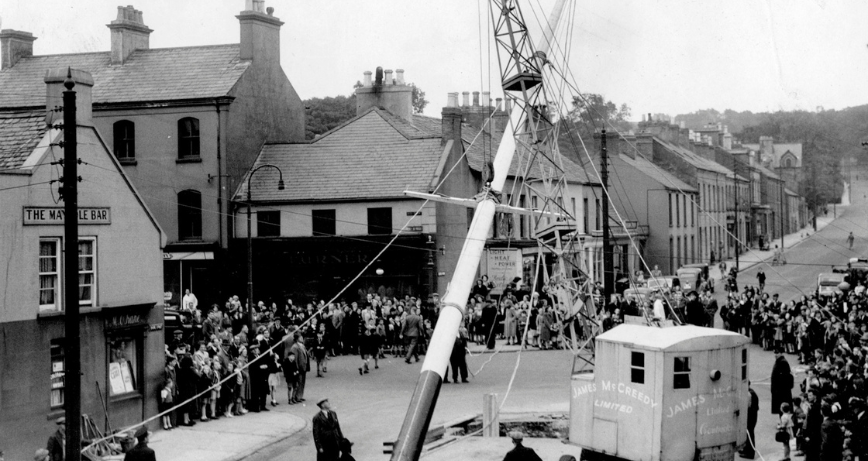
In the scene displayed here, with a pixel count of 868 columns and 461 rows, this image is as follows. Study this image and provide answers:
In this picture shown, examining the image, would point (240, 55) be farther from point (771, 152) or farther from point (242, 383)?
point (771, 152)

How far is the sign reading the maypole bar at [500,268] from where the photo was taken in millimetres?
45406

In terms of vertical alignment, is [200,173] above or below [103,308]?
above

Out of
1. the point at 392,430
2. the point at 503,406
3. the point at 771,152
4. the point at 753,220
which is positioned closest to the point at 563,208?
the point at 503,406

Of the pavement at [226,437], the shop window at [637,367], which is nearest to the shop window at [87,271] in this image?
the pavement at [226,437]

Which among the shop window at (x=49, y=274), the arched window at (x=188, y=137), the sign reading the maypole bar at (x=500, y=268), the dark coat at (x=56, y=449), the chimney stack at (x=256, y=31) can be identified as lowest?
the dark coat at (x=56, y=449)

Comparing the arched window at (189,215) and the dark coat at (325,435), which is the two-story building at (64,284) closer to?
the dark coat at (325,435)

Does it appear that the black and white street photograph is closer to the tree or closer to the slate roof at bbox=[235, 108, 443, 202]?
the slate roof at bbox=[235, 108, 443, 202]

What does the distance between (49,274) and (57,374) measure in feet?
6.73

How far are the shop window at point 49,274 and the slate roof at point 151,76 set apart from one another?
2167 cm

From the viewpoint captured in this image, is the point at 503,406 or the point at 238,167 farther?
the point at 238,167

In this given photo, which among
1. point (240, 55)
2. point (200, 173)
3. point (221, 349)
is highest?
point (240, 55)

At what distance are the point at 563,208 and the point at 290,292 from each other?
2043 centimetres

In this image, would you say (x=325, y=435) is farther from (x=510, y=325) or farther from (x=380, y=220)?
(x=380, y=220)

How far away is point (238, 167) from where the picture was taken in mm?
42500
